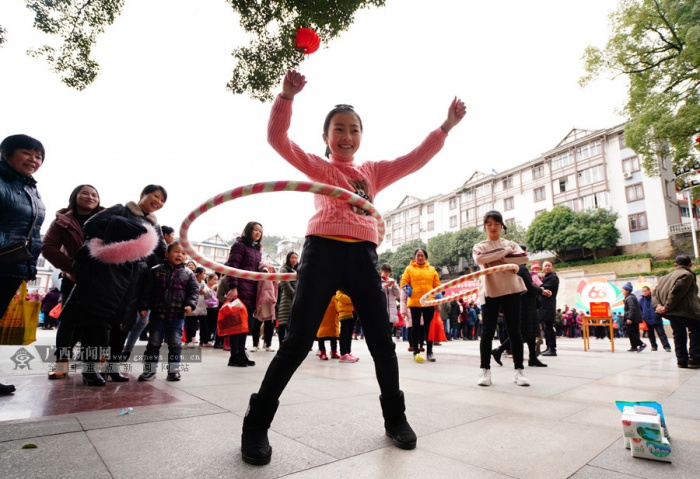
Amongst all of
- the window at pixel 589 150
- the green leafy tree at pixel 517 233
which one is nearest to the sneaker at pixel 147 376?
the green leafy tree at pixel 517 233

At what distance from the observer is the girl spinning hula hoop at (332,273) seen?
7.13 ft

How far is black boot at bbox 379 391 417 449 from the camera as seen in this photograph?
84.7 inches

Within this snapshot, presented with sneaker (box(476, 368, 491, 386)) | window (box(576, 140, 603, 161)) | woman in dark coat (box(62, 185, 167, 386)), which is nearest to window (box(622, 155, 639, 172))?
window (box(576, 140, 603, 161))

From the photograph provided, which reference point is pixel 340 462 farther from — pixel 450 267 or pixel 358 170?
pixel 450 267

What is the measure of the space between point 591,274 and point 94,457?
143ft

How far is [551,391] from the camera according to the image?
13.4ft

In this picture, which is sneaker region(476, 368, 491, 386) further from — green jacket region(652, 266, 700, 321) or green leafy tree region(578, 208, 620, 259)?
green leafy tree region(578, 208, 620, 259)

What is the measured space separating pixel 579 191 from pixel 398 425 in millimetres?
51288

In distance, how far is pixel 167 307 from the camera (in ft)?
15.2

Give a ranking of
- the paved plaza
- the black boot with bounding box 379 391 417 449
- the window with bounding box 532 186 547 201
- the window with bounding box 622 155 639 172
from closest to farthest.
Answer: the paved plaza < the black boot with bounding box 379 391 417 449 < the window with bounding box 622 155 639 172 < the window with bounding box 532 186 547 201

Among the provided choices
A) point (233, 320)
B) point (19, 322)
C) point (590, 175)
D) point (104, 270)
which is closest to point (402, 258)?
point (590, 175)

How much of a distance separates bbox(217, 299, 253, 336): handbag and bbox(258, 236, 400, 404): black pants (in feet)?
11.9

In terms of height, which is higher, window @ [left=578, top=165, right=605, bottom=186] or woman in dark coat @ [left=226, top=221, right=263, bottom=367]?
window @ [left=578, top=165, right=605, bottom=186]

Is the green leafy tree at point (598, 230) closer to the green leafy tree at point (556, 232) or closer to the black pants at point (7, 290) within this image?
the green leafy tree at point (556, 232)
